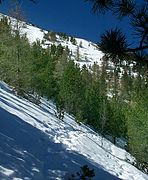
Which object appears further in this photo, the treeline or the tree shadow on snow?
the treeline

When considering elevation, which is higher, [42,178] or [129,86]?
[129,86]

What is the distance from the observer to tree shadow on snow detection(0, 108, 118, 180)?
936 centimetres

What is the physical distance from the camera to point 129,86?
126m

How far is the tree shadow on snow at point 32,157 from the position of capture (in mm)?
9359

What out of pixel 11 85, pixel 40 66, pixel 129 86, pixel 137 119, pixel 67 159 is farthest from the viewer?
pixel 129 86

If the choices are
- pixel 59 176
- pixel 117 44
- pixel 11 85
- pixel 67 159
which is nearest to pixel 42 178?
pixel 59 176

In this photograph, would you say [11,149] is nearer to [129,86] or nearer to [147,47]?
[147,47]

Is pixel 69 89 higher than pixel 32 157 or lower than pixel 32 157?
higher

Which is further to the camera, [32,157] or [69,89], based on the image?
[69,89]

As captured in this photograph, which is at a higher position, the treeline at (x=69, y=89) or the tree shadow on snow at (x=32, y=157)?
the treeline at (x=69, y=89)

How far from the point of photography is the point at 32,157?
11008 mm

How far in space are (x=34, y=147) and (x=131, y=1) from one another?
6695 millimetres

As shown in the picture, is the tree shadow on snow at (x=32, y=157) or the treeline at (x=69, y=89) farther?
the treeline at (x=69, y=89)

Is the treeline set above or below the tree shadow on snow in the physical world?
above
